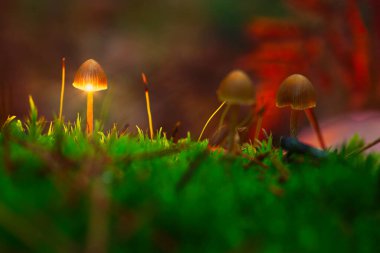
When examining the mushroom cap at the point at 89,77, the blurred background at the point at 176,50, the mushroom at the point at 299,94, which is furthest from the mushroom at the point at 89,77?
the blurred background at the point at 176,50

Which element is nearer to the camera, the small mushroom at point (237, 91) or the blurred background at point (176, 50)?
the small mushroom at point (237, 91)

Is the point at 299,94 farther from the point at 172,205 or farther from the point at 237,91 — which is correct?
the point at 172,205

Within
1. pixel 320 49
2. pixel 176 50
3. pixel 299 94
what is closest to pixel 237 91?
pixel 299 94

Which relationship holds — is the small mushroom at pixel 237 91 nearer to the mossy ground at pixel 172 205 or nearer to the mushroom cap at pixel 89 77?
the mossy ground at pixel 172 205

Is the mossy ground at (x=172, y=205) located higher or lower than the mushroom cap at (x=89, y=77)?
lower

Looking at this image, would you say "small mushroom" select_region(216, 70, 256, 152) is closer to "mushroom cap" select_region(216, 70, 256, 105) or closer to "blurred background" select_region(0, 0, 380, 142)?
"mushroom cap" select_region(216, 70, 256, 105)

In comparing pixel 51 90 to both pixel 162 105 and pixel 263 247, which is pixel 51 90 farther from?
pixel 263 247

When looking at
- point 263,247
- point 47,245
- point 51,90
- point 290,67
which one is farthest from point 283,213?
point 51,90
